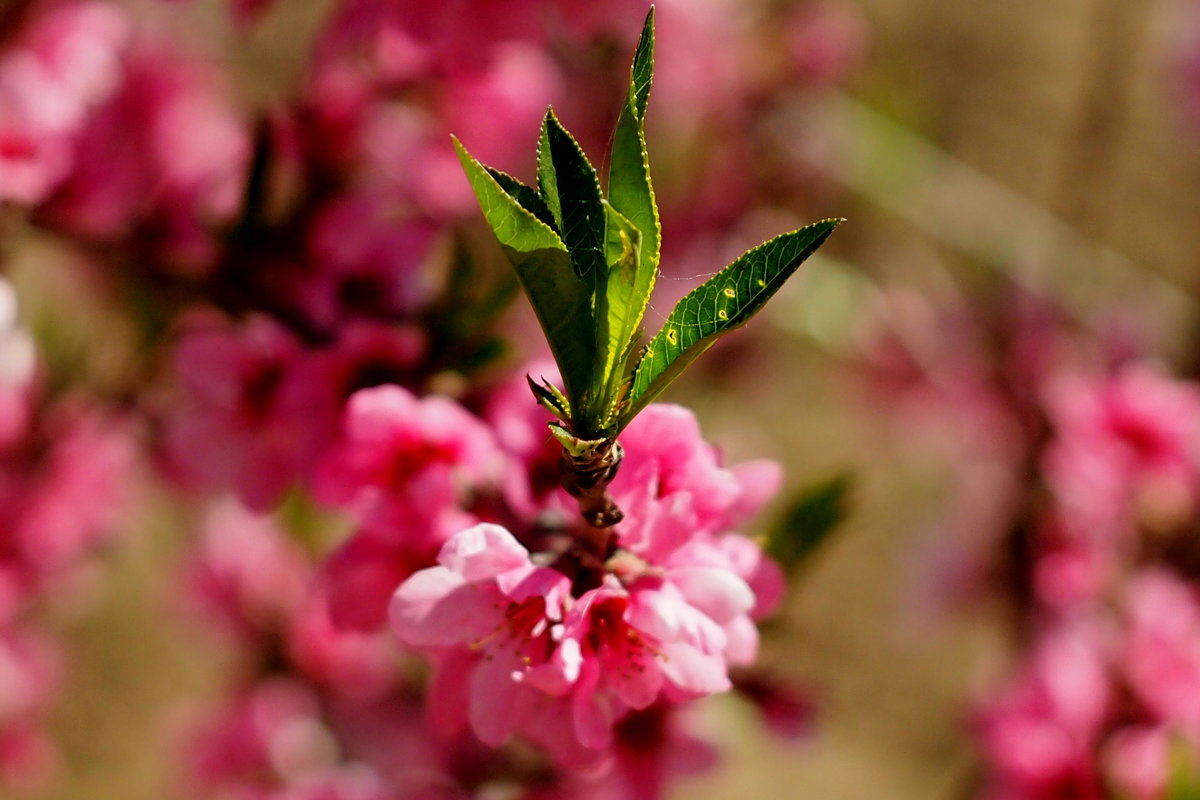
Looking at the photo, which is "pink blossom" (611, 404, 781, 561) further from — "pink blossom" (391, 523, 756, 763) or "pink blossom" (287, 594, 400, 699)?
"pink blossom" (287, 594, 400, 699)

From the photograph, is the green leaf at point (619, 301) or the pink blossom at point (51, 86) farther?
the pink blossom at point (51, 86)

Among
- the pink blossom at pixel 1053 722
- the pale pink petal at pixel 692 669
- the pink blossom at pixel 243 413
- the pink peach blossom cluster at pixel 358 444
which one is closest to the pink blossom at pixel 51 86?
the pink peach blossom cluster at pixel 358 444

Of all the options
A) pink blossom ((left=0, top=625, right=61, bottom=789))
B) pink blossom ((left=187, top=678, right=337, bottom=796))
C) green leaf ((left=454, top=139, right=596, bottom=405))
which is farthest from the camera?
pink blossom ((left=0, top=625, right=61, bottom=789))

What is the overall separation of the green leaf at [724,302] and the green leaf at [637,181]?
0.05 ft

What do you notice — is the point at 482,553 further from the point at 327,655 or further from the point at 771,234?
the point at 771,234

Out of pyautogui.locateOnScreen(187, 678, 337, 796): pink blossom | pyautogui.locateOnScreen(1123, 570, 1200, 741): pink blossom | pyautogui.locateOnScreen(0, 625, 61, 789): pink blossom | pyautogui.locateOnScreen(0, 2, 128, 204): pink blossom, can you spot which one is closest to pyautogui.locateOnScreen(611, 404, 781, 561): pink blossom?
pyautogui.locateOnScreen(0, 2, 128, 204): pink blossom

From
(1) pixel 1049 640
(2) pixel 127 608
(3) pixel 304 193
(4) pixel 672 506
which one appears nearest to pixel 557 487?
(4) pixel 672 506

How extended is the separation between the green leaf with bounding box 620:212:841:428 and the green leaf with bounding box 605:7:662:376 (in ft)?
0.05

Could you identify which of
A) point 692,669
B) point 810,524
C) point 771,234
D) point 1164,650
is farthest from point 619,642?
point 771,234

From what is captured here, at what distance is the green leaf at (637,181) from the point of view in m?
0.40

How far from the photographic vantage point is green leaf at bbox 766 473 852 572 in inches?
28.0

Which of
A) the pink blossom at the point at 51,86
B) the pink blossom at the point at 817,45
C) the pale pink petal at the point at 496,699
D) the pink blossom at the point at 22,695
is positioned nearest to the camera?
the pale pink petal at the point at 496,699

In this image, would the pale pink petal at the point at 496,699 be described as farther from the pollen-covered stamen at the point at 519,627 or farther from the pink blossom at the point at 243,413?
the pink blossom at the point at 243,413

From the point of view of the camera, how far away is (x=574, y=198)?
0.43 meters
